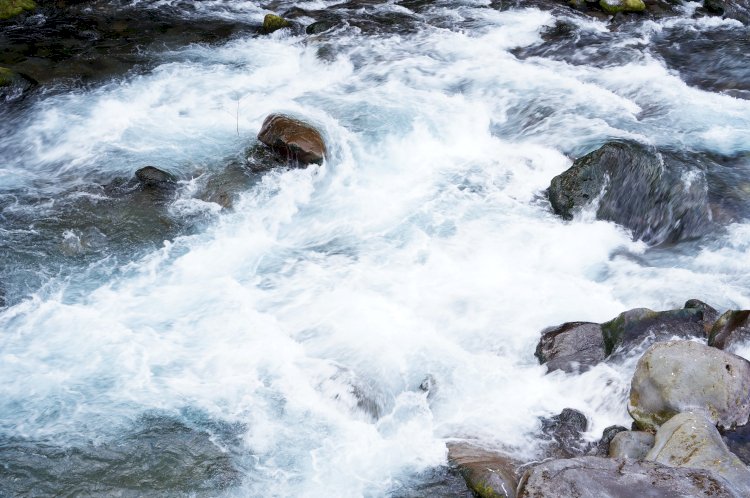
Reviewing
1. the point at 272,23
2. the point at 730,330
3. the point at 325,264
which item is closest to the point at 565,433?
the point at 730,330

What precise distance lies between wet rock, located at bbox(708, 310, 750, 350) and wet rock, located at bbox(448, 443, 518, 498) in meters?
2.29

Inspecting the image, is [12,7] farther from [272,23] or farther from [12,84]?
[272,23]

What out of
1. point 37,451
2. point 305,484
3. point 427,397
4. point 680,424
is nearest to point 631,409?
point 680,424

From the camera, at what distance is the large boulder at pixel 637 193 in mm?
8086

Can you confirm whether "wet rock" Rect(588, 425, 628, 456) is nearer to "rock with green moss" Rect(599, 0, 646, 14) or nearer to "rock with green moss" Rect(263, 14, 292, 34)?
"rock with green moss" Rect(263, 14, 292, 34)

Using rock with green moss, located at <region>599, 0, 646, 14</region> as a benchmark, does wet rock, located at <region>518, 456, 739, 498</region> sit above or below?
below

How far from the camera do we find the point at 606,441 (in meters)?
5.54

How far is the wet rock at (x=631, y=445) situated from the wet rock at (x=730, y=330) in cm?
131

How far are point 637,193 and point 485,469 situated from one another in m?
4.60

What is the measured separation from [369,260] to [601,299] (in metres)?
2.59

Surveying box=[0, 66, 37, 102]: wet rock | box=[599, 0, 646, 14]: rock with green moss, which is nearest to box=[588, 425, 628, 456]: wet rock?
box=[0, 66, 37, 102]: wet rock

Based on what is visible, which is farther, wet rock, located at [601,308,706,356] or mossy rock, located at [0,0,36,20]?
mossy rock, located at [0,0,36,20]

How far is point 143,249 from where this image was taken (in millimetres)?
7621

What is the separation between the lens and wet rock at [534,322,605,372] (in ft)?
20.4
